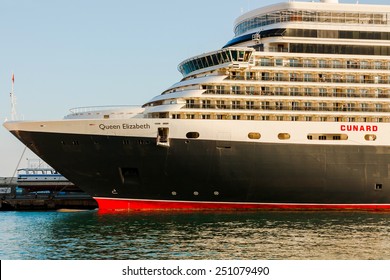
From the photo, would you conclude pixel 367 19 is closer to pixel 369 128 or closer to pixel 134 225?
pixel 369 128

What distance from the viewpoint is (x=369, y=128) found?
4141 centimetres

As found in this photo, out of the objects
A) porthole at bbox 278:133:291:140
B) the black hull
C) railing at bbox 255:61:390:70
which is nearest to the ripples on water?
the black hull

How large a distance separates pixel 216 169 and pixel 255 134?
3531 millimetres

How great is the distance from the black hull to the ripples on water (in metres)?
1.46

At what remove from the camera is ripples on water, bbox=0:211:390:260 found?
2595 cm

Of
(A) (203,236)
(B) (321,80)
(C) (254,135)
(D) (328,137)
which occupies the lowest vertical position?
(A) (203,236)

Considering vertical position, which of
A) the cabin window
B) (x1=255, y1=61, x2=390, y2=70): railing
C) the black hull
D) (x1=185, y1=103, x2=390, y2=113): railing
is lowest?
the black hull

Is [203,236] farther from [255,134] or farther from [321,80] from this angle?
[321,80]

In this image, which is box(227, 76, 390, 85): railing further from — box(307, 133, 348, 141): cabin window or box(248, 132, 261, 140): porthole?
box(248, 132, 261, 140): porthole

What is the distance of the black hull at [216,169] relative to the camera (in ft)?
129

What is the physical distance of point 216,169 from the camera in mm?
39188

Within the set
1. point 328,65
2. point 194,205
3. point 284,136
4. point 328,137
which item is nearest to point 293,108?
point 284,136

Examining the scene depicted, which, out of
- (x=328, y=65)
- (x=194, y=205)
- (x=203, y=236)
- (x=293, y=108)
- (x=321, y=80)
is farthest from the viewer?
(x=328, y=65)

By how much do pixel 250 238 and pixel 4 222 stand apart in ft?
63.2
